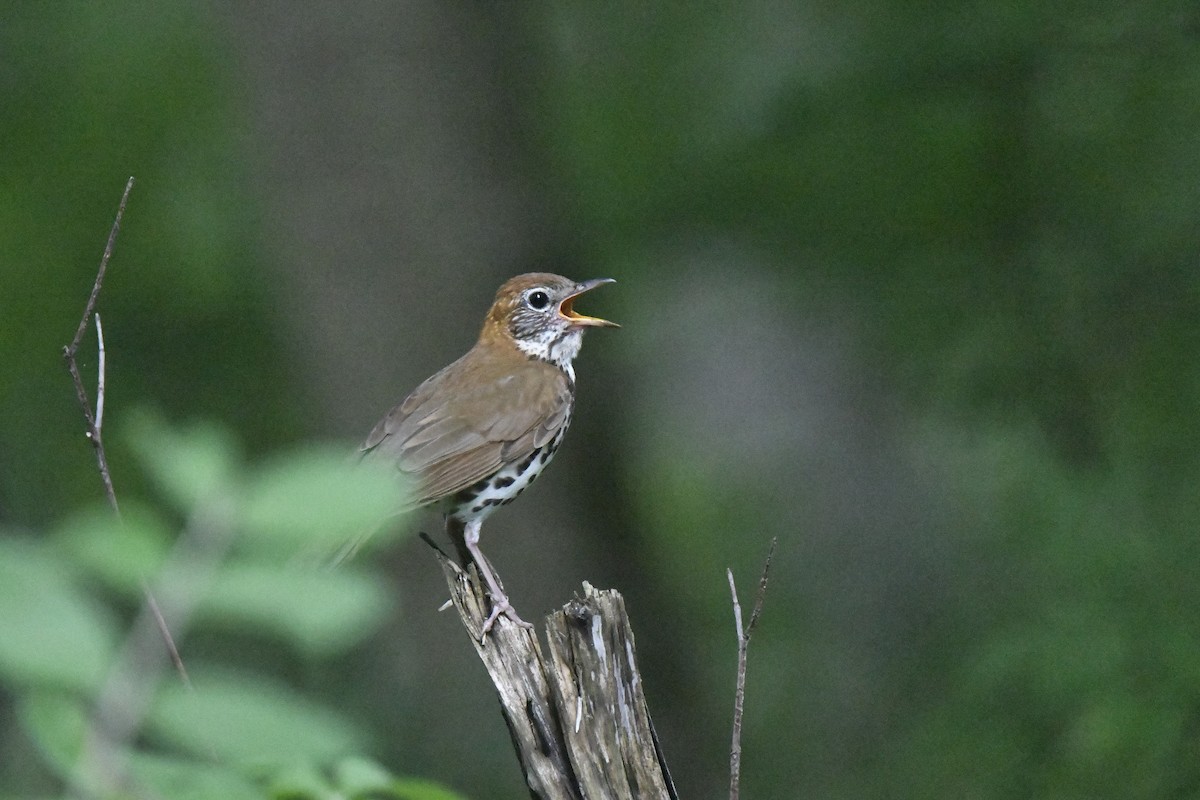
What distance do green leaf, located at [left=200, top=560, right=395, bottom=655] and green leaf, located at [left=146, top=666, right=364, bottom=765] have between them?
0.20 ft

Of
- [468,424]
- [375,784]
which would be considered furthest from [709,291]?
[375,784]

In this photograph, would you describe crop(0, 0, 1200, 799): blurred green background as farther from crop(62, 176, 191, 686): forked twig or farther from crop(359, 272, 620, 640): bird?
crop(62, 176, 191, 686): forked twig

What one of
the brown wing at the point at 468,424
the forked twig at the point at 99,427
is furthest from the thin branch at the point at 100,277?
the brown wing at the point at 468,424


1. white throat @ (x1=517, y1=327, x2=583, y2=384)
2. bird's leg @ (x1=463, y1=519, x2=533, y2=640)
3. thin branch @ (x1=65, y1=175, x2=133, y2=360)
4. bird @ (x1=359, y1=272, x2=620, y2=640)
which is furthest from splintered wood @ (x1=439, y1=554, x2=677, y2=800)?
white throat @ (x1=517, y1=327, x2=583, y2=384)

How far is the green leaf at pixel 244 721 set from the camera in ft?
4.12

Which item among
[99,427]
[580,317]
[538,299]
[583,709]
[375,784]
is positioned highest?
[538,299]

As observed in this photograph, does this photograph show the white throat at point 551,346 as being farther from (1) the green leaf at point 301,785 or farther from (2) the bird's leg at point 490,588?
(1) the green leaf at point 301,785

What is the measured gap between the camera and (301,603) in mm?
1246

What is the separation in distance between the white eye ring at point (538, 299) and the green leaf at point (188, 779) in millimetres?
4554

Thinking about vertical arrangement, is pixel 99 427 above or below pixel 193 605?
above

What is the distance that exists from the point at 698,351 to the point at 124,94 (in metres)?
5.53

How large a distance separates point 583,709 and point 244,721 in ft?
7.95

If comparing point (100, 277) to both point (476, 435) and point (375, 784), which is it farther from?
point (476, 435)

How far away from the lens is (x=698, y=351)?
12672mm
